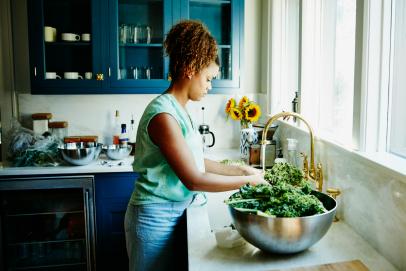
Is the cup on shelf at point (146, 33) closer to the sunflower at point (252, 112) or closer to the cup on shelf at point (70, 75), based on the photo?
the cup on shelf at point (70, 75)

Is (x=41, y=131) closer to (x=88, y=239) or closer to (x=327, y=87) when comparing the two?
(x=88, y=239)

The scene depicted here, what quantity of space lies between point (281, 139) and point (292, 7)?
99 cm

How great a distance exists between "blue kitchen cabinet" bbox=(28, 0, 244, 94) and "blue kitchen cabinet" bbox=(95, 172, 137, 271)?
66cm

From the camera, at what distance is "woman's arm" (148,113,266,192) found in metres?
1.44

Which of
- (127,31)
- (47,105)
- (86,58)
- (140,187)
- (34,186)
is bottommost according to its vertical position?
(34,186)

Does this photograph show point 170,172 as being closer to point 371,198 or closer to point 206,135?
point 371,198

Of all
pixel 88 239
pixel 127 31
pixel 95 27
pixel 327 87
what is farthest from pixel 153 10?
pixel 88 239

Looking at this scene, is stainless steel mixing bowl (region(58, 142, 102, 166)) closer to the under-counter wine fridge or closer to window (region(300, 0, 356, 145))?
the under-counter wine fridge

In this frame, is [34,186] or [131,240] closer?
[131,240]

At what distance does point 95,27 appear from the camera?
2918mm

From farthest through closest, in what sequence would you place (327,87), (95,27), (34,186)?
1. (95,27)
2. (34,186)
3. (327,87)

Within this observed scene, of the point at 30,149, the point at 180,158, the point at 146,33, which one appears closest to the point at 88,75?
the point at 146,33

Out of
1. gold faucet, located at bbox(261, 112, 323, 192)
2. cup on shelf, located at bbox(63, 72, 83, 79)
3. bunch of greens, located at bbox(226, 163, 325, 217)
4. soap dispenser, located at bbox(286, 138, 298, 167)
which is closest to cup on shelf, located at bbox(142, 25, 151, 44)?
cup on shelf, located at bbox(63, 72, 83, 79)

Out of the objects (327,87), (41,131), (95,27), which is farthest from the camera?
(41,131)
